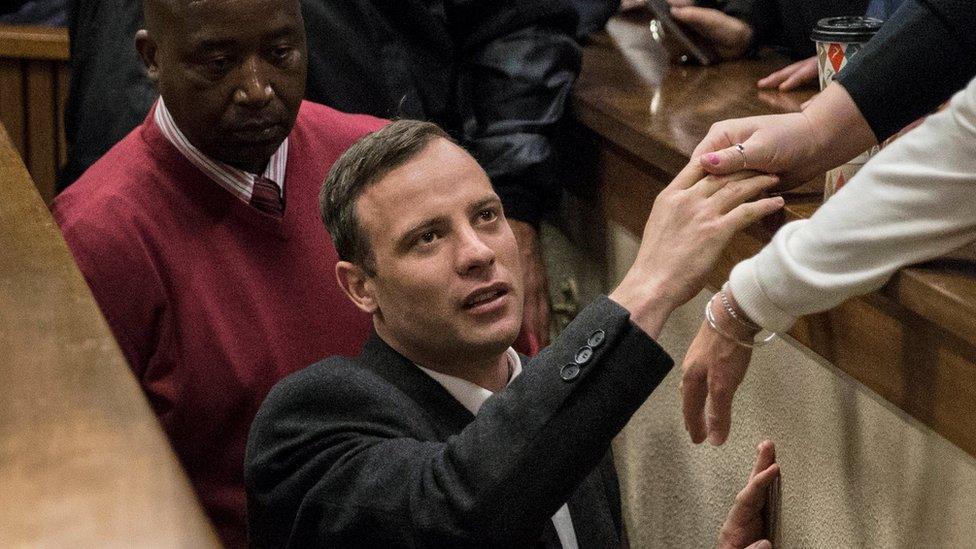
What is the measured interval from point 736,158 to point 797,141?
0.21 ft

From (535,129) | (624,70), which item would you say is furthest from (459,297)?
(624,70)

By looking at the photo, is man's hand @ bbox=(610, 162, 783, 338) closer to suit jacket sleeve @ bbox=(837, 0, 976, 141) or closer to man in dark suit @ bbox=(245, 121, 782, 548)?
man in dark suit @ bbox=(245, 121, 782, 548)

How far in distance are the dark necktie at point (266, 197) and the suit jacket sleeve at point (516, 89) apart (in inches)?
21.2

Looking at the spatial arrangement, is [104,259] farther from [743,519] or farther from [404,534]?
[743,519]

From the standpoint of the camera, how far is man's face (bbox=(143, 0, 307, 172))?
1751mm

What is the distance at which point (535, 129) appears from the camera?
7.68 ft

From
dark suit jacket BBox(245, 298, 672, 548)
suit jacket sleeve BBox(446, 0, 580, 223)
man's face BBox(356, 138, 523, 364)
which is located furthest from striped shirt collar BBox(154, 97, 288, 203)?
suit jacket sleeve BBox(446, 0, 580, 223)

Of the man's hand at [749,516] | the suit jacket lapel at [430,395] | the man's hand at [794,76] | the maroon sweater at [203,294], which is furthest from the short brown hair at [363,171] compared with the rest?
the man's hand at [794,76]

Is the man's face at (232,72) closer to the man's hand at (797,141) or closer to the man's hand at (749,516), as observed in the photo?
the man's hand at (797,141)

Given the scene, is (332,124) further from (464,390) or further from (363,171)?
(464,390)

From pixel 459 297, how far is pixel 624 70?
1109 millimetres

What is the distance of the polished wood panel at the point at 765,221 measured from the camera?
1224 mm

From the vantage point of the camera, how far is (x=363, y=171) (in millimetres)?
1537

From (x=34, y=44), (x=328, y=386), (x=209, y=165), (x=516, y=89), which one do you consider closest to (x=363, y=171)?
(x=328, y=386)
